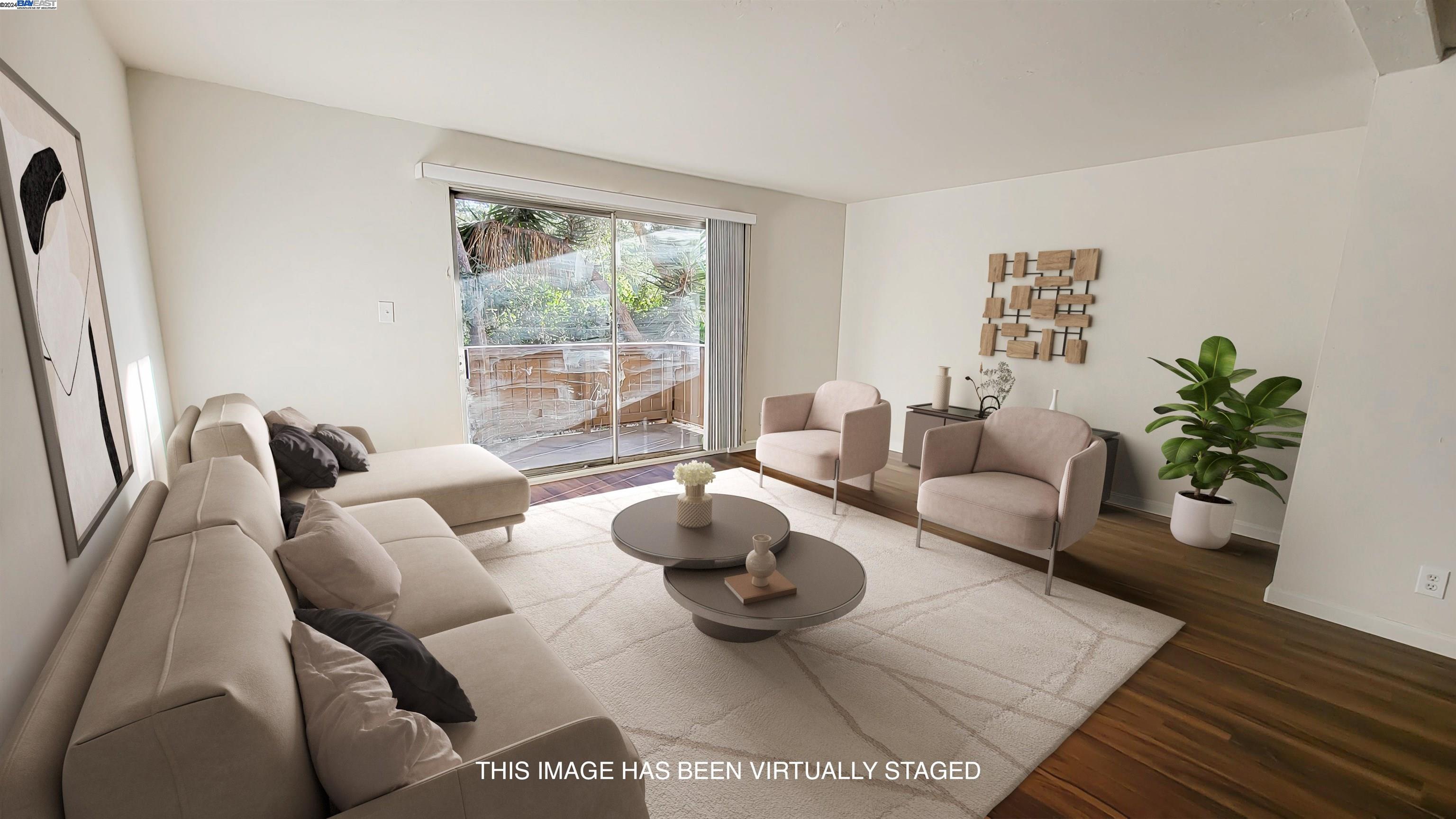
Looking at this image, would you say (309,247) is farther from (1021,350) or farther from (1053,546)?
Answer: (1021,350)

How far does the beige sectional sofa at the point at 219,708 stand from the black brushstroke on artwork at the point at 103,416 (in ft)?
0.52

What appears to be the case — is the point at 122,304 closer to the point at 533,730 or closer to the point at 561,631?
the point at 561,631

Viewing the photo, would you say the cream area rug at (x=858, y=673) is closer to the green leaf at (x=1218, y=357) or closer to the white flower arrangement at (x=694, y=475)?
the white flower arrangement at (x=694, y=475)

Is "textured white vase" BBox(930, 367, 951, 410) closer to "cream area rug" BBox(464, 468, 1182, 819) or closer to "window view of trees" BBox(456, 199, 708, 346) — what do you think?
"cream area rug" BBox(464, 468, 1182, 819)

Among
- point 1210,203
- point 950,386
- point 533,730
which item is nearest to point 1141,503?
point 950,386

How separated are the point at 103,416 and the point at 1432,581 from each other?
4.97 metres

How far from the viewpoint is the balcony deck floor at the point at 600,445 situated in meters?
4.82

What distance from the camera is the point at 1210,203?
3928 millimetres

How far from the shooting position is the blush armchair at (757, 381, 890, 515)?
163 inches

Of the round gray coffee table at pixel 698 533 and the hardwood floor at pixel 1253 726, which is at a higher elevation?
the round gray coffee table at pixel 698 533

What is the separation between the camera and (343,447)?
3203 millimetres

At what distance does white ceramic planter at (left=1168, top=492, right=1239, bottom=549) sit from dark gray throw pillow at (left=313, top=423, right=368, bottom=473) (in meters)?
4.81

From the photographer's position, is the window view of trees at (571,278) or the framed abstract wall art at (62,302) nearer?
the framed abstract wall art at (62,302)

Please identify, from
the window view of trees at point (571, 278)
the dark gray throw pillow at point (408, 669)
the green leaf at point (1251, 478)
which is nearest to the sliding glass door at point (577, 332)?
the window view of trees at point (571, 278)
